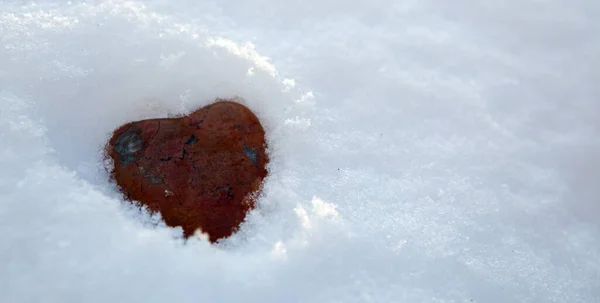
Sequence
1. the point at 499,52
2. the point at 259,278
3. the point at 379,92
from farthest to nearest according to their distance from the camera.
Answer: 1. the point at 499,52
2. the point at 379,92
3. the point at 259,278

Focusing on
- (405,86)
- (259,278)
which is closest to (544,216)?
(405,86)

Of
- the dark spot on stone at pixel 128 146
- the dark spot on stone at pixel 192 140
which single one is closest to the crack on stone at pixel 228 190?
the dark spot on stone at pixel 192 140

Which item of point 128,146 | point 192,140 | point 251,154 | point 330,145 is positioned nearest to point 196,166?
point 192,140

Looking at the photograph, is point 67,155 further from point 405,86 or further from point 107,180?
point 405,86

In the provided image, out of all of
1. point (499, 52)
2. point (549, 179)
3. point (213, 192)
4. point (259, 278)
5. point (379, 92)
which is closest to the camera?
point (259, 278)

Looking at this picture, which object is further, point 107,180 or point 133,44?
point 133,44

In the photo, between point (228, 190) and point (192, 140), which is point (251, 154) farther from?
point (192, 140)

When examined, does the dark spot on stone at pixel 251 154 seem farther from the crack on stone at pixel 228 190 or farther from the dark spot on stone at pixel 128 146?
the dark spot on stone at pixel 128 146
